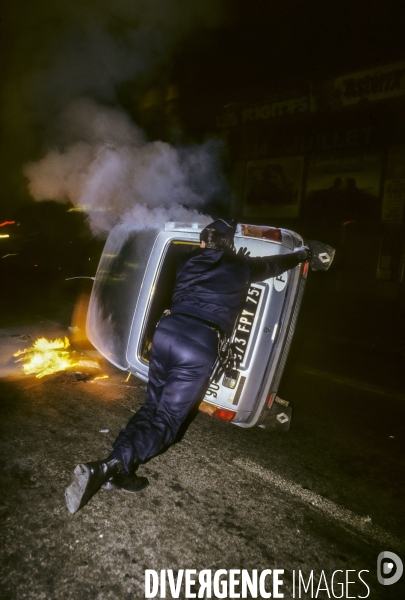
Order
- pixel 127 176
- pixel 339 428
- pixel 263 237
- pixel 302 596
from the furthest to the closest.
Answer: pixel 127 176
pixel 339 428
pixel 263 237
pixel 302 596

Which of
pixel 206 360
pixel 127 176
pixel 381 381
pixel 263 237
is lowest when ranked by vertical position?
pixel 381 381

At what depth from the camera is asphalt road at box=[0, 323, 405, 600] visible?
205cm

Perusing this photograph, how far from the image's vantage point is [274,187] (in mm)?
10625

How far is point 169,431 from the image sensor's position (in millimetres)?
2602

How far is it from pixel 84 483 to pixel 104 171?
172 inches

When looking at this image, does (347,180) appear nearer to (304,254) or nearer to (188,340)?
(304,254)

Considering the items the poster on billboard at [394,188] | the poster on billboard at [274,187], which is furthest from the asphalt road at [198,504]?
the poster on billboard at [274,187]

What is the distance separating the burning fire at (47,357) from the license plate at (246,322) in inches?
104

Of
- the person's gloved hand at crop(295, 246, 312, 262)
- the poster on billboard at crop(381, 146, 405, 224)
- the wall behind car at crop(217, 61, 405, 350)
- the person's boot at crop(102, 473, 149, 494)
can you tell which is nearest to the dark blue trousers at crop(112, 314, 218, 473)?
the person's boot at crop(102, 473, 149, 494)

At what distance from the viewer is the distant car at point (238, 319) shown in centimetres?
293

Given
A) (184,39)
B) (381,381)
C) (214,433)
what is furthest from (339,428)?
(184,39)

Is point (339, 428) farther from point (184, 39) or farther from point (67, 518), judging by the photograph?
point (184, 39)

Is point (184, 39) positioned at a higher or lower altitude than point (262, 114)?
higher

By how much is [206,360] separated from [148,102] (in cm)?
1164
